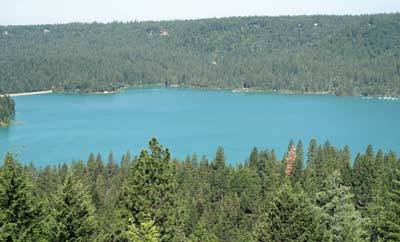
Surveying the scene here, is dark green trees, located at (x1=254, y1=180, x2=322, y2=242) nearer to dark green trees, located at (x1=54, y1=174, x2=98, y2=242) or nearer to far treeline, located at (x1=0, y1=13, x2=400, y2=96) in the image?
dark green trees, located at (x1=54, y1=174, x2=98, y2=242)

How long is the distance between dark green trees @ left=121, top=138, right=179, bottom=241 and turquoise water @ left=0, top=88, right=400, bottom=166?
124 ft

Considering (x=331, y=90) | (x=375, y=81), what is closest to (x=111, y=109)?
(x=331, y=90)

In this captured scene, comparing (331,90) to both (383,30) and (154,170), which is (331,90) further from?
(154,170)

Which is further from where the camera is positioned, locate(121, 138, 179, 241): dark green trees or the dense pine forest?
the dense pine forest

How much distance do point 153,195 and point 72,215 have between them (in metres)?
2.56

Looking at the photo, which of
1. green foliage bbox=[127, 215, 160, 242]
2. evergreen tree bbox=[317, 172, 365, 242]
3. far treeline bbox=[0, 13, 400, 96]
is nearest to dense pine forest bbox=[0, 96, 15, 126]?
far treeline bbox=[0, 13, 400, 96]

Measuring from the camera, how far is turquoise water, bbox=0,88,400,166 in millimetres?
73750

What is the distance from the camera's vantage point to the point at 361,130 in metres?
88.1

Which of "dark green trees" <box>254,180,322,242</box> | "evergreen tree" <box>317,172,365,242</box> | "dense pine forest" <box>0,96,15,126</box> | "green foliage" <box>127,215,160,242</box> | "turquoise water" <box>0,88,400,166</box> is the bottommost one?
"turquoise water" <box>0,88,400,166</box>

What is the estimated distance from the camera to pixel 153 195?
1434 cm

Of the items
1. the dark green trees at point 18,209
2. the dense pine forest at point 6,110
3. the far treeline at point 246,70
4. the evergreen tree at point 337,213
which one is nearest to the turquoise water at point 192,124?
the dense pine forest at point 6,110

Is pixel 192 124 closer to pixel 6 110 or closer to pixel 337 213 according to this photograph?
pixel 6 110

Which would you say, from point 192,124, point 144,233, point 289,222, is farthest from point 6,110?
point 144,233

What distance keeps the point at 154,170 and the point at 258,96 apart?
13307 centimetres
